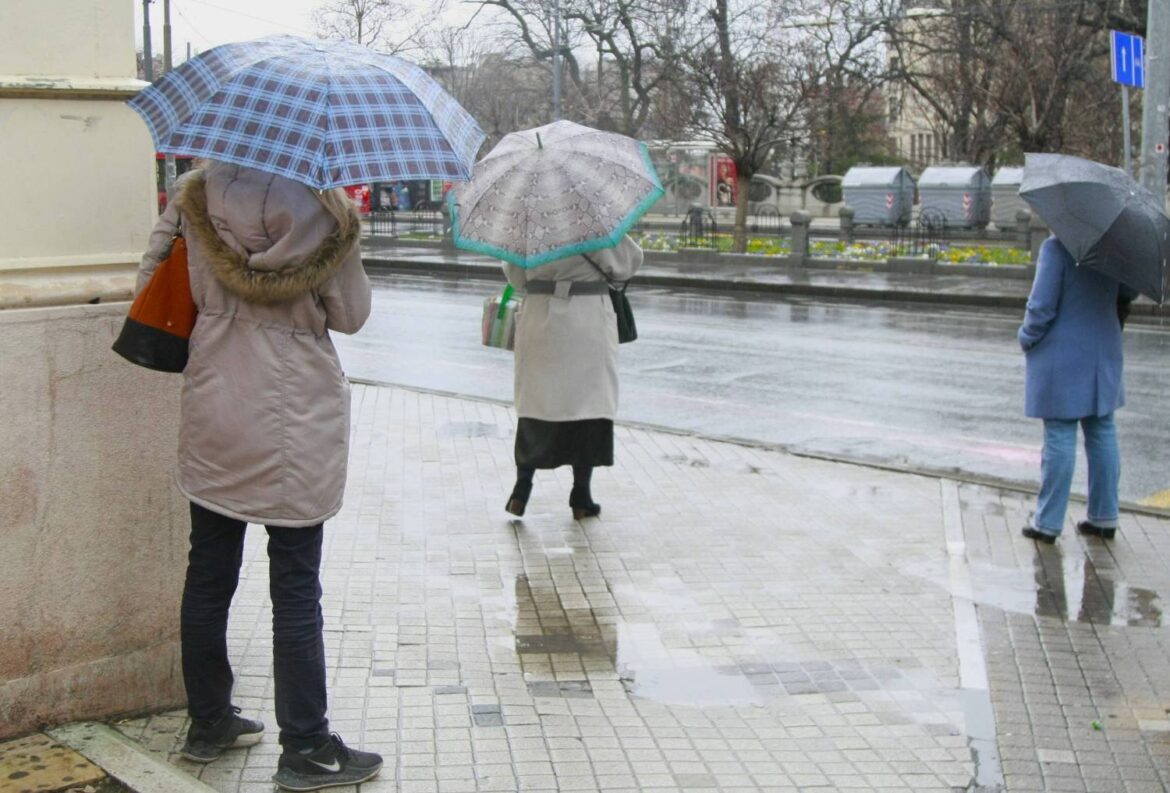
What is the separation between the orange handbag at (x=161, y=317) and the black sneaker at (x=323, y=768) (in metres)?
1.14

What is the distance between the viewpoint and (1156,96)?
18.5 metres

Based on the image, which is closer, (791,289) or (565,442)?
(565,442)

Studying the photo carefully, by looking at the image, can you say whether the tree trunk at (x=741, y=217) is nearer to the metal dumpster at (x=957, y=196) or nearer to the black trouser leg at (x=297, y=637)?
the metal dumpster at (x=957, y=196)

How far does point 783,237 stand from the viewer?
36.0 m

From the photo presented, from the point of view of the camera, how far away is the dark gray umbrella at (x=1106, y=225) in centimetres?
643

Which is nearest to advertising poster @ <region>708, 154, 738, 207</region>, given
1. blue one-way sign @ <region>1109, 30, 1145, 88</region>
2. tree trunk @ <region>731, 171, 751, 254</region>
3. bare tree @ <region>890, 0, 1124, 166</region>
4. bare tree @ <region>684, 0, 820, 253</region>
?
bare tree @ <region>890, 0, 1124, 166</region>

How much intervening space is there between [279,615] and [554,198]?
3.22 m

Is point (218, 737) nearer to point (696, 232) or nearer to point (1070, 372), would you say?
point (1070, 372)

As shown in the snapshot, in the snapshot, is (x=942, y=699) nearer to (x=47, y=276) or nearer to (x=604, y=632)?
(x=604, y=632)

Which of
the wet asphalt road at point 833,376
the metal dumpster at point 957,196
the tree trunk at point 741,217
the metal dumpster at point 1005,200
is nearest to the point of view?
the wet asphalt road at point 833,376

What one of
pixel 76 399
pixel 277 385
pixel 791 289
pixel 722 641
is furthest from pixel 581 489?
pixel 791 289

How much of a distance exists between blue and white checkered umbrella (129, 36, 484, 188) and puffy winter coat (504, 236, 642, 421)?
2987 mm

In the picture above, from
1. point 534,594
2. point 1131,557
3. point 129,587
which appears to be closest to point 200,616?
point 129,587

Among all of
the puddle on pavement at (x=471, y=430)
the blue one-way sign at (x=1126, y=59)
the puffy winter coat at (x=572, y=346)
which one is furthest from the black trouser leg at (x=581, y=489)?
the blue one-way sign at (x=1126, y=59)
